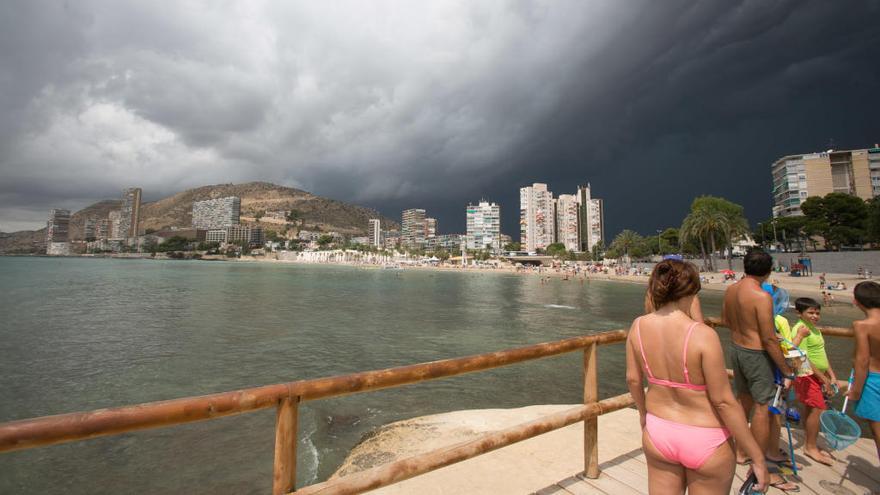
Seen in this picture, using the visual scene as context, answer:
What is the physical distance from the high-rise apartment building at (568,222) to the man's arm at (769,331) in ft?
648

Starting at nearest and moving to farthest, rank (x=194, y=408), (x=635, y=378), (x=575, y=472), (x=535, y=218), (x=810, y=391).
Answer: (x=194, y=408) < (x=635, y=378) < (x=575, y=472) < (x=810, y=391) < (x=535, y=218)

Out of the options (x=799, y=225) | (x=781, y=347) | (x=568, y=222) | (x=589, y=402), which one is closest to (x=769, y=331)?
(x=781, y=347)

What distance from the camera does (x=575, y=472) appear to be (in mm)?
3863

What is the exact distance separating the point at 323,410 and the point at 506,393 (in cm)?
466

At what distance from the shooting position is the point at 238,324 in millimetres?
22906

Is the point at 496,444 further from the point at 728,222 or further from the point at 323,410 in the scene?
the point at 728,222

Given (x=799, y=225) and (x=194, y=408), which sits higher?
(x=799, y=225)

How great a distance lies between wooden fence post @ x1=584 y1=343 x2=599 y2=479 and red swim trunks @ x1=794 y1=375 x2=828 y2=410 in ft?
7.59

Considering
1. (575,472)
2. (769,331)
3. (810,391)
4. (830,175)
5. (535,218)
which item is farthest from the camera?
(535,218)

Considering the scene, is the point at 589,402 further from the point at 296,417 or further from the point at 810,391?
the point at 810,391

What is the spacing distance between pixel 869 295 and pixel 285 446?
187 inches

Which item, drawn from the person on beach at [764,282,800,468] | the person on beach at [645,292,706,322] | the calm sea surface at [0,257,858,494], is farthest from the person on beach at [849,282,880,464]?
the calm sea surface at [0,257,858,494]

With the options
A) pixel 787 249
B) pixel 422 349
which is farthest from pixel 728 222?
pixel 422 349

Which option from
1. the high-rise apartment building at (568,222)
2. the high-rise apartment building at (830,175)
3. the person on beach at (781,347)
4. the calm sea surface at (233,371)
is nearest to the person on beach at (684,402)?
the person on beach at (781,347)
